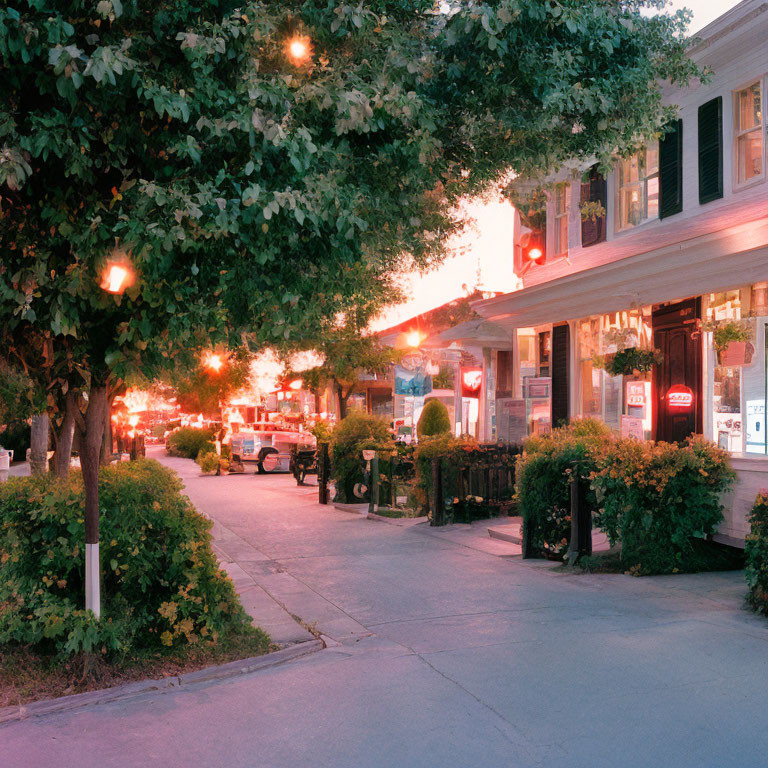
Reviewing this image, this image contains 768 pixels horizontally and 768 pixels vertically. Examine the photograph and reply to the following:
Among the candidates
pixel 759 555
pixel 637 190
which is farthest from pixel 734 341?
pixel 759 555

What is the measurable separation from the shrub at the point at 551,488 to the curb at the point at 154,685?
440 cm

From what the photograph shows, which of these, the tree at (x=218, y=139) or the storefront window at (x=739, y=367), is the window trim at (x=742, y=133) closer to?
the storefront window at (x=739, y=367)

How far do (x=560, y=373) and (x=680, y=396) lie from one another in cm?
353

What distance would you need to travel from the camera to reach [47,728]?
513cm

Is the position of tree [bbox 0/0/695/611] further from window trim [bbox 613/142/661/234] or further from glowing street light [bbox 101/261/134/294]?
window trim [bbox 613/142/661/234]

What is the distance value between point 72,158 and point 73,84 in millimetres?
537

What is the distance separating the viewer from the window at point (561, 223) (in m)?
16.0

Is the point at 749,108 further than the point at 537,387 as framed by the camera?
No

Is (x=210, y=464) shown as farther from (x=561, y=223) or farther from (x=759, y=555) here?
(x=759, y=555)

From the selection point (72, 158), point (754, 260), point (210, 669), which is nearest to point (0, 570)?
point (210, 669)

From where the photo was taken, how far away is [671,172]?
13.0 meters

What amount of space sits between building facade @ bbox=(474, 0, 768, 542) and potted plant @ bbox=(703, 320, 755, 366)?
0.02 m

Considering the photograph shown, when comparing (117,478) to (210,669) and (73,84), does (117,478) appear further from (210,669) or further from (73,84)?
(73,84)

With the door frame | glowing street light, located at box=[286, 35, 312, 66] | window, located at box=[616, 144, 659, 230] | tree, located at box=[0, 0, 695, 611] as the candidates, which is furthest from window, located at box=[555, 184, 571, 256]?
glowing street light, located at box=[286, 35, 312, 66]
